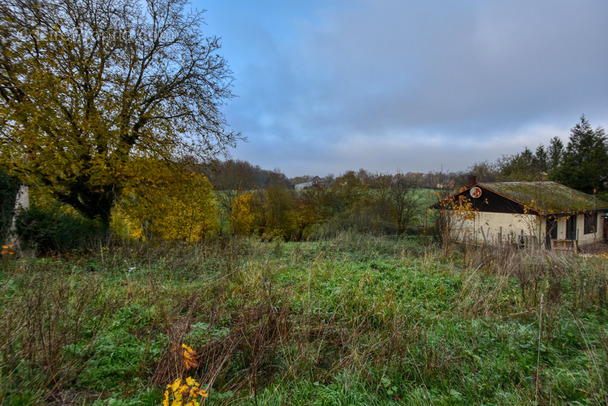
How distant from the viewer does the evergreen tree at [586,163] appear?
26.7 m

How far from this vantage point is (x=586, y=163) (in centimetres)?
2723

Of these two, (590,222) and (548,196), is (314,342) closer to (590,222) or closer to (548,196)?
(548,196)

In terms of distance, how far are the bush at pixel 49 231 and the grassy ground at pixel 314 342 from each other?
3577 millimetres

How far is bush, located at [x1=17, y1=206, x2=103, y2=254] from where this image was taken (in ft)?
26.5

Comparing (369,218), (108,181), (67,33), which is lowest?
(369,218)

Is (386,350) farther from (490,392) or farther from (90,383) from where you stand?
(90,383)

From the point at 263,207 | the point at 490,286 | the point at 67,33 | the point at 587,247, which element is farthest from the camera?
the point at 263,207

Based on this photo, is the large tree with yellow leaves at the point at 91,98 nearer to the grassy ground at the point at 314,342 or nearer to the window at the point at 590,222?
the grassy ground at the point at 314,342

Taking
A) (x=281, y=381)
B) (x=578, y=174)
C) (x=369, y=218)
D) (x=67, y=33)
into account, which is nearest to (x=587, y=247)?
(x=578, y=174)

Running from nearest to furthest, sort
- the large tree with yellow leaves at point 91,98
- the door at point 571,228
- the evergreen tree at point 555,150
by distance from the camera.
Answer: the large tree with yellow leaves at point 91,98
the door at point 571,228
the evergreen tree at point 555,150

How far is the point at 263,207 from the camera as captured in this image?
24.4 metres

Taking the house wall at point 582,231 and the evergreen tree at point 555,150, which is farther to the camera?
the evergreen tree at point 555,150

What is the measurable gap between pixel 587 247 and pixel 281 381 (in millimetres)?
25752

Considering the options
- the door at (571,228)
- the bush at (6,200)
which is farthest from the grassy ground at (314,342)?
the door at (571,228)
